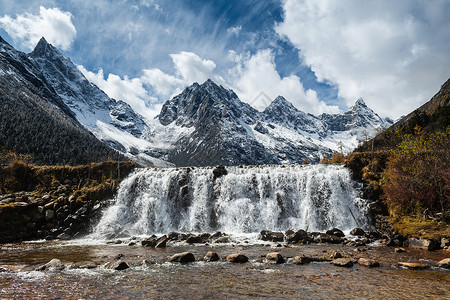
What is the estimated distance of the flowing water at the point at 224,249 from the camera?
12.6m

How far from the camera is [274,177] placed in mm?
39375

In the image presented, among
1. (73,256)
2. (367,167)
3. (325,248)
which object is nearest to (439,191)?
(367,167)

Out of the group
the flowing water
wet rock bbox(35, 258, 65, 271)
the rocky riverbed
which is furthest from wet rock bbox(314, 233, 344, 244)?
wet rock bbox(35, 258, 65, 271)

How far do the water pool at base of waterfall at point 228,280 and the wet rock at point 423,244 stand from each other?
1.06m

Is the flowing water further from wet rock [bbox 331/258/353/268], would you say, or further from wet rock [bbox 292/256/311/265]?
wet rock [bbox 292/256/311/265]

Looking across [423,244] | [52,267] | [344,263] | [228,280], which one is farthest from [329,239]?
[52,267]

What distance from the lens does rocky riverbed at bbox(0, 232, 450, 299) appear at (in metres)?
12.1

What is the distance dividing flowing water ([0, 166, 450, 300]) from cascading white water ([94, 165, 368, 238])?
151mm

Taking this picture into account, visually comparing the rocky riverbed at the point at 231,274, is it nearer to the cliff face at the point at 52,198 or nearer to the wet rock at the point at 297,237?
the wet rock at the point at 297,237

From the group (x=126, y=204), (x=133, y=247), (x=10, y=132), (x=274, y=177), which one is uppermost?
(x=10, y=132)

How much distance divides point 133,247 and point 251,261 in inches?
537

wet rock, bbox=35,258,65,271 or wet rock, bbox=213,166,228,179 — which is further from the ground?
wet rock, bbox=213,166,228,179

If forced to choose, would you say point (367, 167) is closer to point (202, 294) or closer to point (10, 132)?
point (202, 294)

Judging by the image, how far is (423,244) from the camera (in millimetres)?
21375
